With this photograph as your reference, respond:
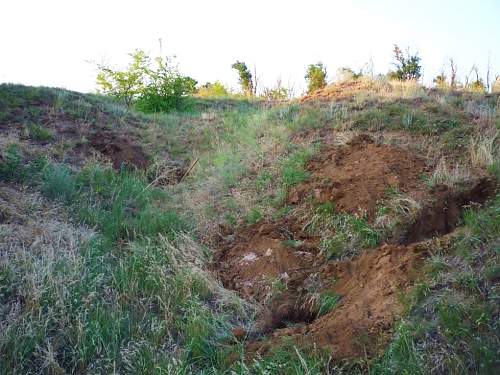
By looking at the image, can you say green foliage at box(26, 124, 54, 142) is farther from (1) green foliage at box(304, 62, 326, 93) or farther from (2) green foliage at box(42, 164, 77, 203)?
(1) green foliage at box(304, 62, 326, 93)

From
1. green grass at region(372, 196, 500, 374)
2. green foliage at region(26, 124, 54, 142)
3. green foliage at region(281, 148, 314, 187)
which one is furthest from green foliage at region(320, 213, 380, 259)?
green foliage at region(26, 124, 54, 142)

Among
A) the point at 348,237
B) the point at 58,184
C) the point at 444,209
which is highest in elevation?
the point at 58,184

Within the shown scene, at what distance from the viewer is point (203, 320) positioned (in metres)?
4.25

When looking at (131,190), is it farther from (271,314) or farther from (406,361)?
(406,361)

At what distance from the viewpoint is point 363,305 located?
4.00 m

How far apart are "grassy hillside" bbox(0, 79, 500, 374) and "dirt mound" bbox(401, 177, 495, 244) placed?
19mm

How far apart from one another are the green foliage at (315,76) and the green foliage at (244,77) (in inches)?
79.7

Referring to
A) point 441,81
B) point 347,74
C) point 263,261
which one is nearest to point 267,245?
point 263,261

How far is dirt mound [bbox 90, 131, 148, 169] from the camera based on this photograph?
30.4 feet

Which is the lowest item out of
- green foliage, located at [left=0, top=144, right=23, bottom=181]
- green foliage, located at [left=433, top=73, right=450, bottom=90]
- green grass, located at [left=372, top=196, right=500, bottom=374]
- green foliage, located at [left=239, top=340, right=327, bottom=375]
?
green foliage, located at [left=239, top=340, right=327, bottom=375]

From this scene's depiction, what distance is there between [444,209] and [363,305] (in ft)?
6.55

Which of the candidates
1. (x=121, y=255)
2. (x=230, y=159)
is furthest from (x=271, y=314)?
(x=230, y=159)

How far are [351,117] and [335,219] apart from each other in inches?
123

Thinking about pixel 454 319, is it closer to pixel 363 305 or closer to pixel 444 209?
pixel 363 305
